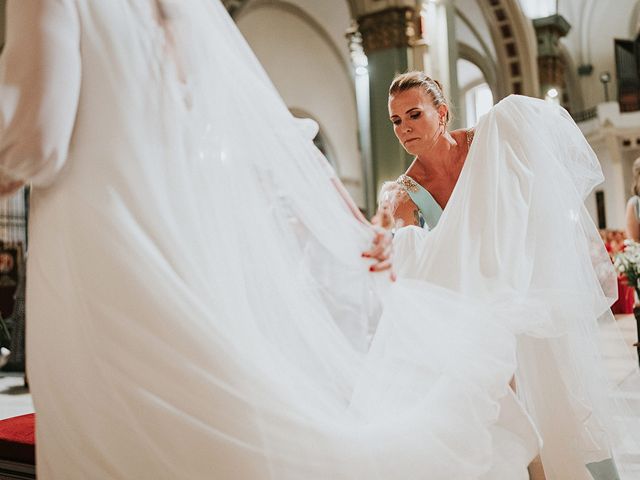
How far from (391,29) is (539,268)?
676 cm

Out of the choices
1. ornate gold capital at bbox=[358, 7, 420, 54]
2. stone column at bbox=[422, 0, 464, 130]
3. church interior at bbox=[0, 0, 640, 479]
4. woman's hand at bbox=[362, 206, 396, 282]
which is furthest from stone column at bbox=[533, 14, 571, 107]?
woman's hand at bbox=[362, 206, 396, 282]

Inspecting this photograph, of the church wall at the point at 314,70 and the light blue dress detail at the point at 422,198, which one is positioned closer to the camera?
the light blue dress detail at the point at 422,198

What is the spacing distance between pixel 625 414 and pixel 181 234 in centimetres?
192

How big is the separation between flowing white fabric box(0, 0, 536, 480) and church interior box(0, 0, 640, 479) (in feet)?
2.24

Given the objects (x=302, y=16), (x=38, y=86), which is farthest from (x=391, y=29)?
(x=38, y=86)

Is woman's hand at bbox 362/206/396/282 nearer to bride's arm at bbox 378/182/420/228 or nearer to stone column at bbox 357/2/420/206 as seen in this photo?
bride's arm at bbox 378/182/420/228

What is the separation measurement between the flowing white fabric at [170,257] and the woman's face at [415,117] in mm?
1124

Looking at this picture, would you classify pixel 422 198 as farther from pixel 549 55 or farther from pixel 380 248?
pixel 549 55

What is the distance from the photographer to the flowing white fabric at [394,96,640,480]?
213 centimetres

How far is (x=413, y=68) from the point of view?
868 cm

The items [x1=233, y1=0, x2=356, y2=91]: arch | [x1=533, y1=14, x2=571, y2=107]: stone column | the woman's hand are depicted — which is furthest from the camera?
[x1=533, y1=14, x2=571, y2=107]: stone column

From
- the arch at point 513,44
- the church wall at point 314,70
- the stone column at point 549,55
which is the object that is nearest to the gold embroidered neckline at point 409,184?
the church wall at point 314,70

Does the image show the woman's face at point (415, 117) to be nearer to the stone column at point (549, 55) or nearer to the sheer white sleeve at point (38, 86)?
the sheer white sleeve at point (38, 86)

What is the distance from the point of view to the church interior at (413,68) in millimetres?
8234
